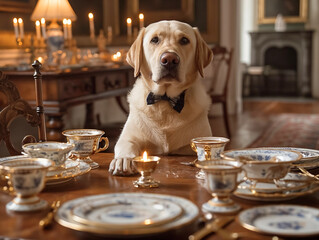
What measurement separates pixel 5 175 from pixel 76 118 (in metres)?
3.68

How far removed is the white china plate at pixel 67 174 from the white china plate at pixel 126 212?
304 mm

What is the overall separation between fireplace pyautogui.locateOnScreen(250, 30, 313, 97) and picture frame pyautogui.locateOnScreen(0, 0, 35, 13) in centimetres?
752

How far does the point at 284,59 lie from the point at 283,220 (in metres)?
11.4

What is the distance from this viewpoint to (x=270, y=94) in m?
11.3

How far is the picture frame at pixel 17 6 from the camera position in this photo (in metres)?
4.28

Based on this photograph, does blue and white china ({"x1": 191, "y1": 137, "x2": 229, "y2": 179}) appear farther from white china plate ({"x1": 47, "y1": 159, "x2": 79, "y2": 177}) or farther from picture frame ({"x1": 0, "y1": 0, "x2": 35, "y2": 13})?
picture frame ({"x1": 0, "y1": 0, "x2": 35, "y2": 13})

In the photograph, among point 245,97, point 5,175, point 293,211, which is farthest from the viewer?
point 245,97

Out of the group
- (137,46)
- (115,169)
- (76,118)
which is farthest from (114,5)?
(115,169)

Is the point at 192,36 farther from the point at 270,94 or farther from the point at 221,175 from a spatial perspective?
the point at 270,94

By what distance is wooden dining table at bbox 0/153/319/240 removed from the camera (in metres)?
0.99

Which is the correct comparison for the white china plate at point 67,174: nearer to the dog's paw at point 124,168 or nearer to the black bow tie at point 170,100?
the dog's paw at point 124,168

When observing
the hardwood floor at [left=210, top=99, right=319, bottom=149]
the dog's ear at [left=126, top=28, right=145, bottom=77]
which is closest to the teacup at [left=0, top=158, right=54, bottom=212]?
the dog's ear at [left=126, top=28, right=145, bottom=77]

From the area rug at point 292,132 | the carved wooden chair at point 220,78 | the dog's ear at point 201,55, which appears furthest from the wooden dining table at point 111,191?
the carved wooden chair at point 220,78

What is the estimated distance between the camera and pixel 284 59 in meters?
11.9
